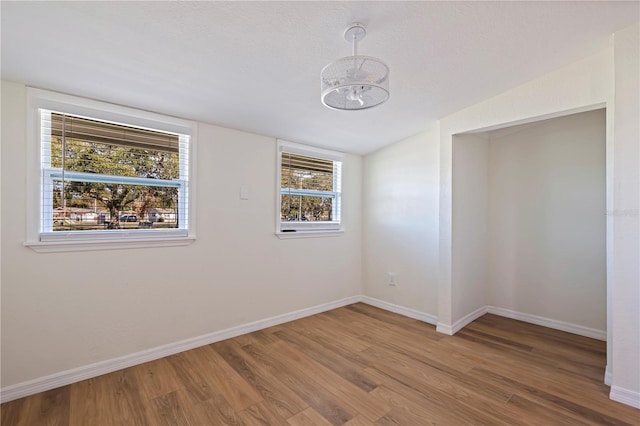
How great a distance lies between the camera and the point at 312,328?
10.5ft

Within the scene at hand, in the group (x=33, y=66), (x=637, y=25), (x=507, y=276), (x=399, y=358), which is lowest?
(x=399, y=358)

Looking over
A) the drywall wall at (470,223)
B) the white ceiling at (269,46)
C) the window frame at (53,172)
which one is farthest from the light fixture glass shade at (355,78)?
the drywall wall at (470,223)

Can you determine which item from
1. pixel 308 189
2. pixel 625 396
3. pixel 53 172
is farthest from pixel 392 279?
pixel 53 172

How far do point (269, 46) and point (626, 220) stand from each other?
100.0 inches

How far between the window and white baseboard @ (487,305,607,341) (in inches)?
88.6

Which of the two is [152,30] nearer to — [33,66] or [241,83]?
[241,83]

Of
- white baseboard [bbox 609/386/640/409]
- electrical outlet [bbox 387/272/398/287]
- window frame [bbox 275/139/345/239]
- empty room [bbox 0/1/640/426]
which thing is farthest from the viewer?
electrical outlet [bbox 387/272/398/287]

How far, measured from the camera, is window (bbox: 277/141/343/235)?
341cm

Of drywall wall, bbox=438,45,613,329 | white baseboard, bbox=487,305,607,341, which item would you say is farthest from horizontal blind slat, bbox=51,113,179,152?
white baseboard, bbox=487,305,607,341

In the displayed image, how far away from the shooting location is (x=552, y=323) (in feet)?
10.8

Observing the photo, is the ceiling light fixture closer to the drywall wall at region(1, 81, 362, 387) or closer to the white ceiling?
the white ceiling

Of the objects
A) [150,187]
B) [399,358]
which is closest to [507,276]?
[399,358]

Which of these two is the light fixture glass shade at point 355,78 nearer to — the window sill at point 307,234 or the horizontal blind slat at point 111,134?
the horizontal blind slat at point 111,134

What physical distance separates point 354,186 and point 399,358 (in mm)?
2260
